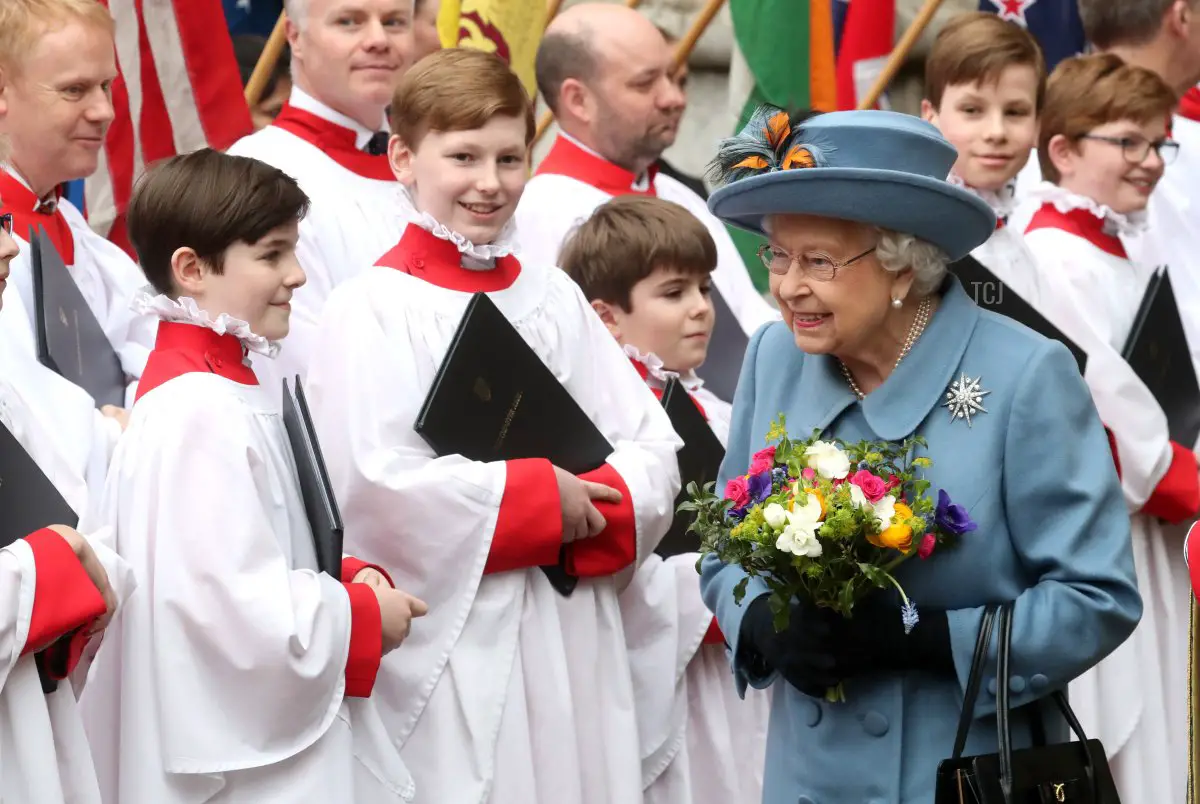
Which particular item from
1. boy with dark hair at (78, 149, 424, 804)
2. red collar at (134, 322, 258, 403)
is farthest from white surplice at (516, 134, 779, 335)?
boy with dark hair at (78, 149, 424, 804)

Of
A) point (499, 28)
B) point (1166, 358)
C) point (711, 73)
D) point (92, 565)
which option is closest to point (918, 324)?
point (92, 565)

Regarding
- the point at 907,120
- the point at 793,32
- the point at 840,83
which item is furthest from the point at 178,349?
the point at 840,83

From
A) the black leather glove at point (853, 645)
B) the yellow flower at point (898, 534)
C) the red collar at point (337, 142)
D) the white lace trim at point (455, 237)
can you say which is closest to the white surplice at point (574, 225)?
the red collar at point (337, 142)

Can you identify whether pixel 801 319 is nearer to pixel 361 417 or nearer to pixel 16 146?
pixel 361 417

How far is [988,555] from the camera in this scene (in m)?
3.38

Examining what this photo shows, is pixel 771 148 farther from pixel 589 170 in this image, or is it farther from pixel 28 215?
pixel 589 170

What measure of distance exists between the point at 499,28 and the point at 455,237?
2150 millimetres

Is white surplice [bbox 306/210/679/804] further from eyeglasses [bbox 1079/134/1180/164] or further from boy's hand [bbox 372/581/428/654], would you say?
eyeglasses [bbox 1079/134/1180/164]

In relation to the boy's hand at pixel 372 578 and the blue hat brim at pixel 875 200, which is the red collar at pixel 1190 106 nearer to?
the blue hat brim at pixel 875 200

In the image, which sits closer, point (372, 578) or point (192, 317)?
point (192, 317)

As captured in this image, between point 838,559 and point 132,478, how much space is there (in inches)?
56.2

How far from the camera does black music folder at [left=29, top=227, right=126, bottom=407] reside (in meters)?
4.49

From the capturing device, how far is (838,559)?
3.26 m

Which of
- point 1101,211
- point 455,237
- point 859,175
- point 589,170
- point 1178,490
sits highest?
point 859,175
